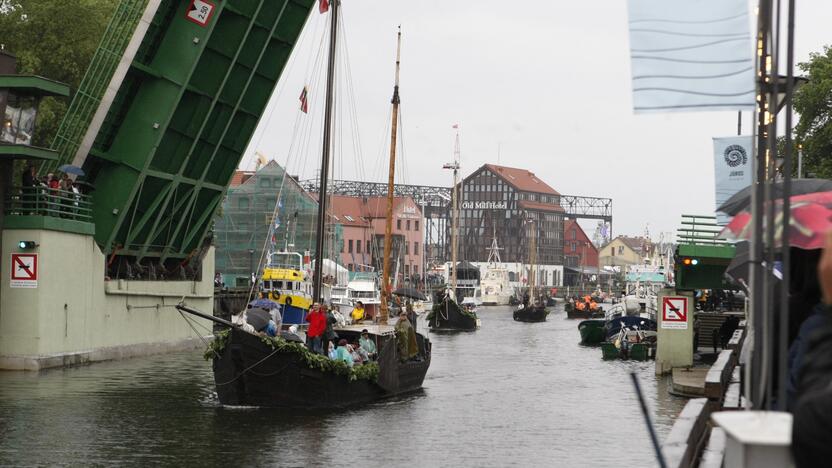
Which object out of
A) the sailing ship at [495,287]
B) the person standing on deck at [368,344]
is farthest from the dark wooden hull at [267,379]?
the sailing ship at [495,287]

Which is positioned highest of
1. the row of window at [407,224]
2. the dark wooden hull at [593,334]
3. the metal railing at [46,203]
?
the row of window at [407,224]

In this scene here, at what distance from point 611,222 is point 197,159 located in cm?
14790

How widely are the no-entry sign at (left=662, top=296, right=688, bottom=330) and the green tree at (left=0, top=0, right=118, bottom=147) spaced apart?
72.9ft

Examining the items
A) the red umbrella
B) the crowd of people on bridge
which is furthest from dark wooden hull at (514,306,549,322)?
the red umbrella

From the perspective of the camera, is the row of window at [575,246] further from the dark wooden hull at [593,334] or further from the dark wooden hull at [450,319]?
the dark wooden hull at [593,334]

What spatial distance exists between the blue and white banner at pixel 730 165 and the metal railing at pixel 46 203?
13.2 meters

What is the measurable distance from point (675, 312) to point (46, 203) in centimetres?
1368

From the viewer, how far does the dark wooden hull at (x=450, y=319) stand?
64.4m

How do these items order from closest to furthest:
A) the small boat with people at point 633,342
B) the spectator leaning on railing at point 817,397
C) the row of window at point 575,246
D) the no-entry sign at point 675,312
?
the spectator leaning on railing at point 817,397 < the no-entry sign at point 675,312 < the small boat with people at point 633,342 < the row of window at point 575,246

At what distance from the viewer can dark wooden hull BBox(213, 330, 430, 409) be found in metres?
21.0

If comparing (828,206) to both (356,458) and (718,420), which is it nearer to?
(718,420)

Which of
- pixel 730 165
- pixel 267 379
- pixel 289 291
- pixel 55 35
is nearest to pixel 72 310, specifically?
pixel 267 379

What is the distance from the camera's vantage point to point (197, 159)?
31.4 metres

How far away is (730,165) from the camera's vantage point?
22.2m
